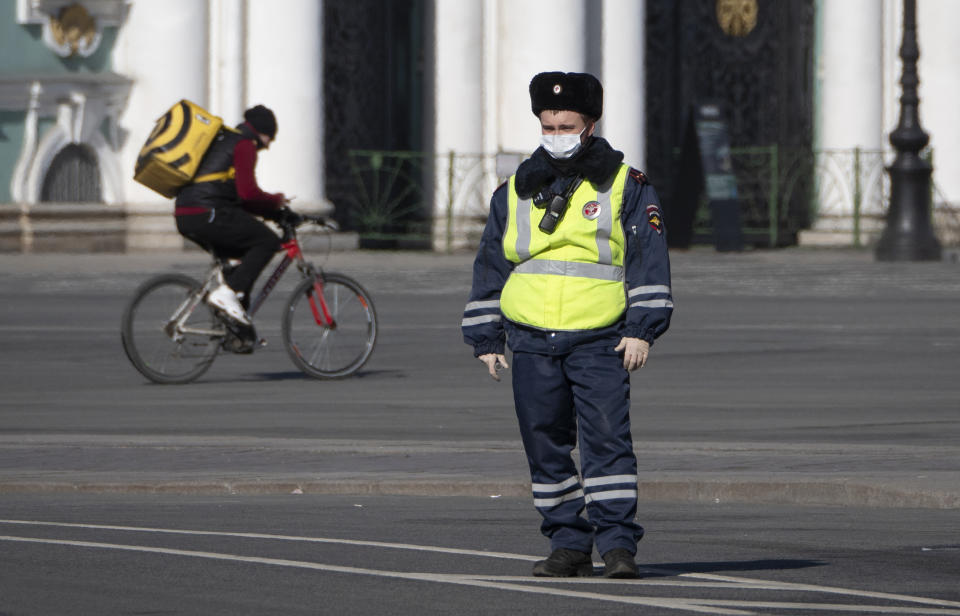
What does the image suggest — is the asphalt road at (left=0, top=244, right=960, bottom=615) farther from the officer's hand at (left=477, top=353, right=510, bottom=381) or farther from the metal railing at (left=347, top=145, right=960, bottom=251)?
the metal railing at (left=347, top=145, right=960, bottom=251)

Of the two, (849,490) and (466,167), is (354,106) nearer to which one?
(466,167)

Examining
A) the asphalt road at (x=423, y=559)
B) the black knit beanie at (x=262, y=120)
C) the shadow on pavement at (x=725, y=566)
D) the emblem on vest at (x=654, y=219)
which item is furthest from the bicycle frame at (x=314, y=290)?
the emblem on vest at (x=654, y=219)

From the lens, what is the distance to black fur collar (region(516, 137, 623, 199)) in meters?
6.95

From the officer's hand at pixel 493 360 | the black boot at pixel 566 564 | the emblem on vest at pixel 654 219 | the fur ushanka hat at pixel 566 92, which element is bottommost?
the black boot at pixel 566 564

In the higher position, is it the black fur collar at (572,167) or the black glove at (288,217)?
the black fur collar at (572,167)

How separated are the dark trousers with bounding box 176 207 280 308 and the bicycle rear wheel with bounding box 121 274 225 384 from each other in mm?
256

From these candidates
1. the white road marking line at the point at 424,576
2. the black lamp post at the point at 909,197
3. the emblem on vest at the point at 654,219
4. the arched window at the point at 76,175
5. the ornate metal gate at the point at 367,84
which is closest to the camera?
the white road marking line at the point at 424,576

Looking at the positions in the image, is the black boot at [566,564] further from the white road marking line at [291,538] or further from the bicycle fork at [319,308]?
the bicycle fork at [319,308]

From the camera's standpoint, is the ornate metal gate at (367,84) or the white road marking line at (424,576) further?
the ornate metal gate at (367,84)

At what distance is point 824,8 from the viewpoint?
1417 inches

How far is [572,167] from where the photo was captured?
22.9 ft

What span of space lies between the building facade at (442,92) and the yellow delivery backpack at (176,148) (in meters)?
12.4

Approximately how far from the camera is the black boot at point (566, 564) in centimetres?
702

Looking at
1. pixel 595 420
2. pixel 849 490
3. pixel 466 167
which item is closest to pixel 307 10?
pixel 466 167
